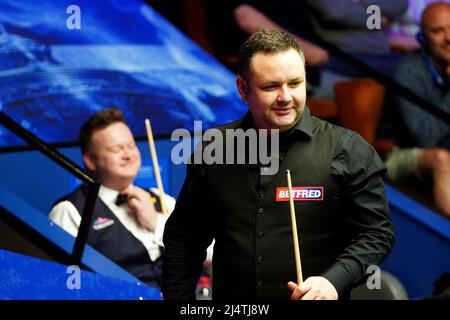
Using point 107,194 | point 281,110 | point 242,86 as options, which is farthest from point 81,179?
point 281,110

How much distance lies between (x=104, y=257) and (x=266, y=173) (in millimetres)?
1736

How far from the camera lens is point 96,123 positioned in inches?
170

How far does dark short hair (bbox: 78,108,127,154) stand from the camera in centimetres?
430

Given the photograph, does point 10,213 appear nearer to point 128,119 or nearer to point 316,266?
point 128,119

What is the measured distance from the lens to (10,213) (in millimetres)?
4090

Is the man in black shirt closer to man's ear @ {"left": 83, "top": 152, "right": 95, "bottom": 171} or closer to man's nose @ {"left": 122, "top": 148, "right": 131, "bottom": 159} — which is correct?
man's nose @ {"left": 122, "top": 148, "right": 131, "bottom": 159}

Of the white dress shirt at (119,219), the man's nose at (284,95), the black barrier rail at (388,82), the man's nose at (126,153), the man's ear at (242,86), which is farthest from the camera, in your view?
the black barrier rail at (388,82)

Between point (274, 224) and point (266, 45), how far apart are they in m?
0.42

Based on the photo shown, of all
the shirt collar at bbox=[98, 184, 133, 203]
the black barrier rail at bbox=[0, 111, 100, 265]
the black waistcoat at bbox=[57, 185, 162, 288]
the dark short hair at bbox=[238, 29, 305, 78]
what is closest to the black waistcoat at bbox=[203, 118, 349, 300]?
the dark short hair at bbox=[238, 29, 305, 78]

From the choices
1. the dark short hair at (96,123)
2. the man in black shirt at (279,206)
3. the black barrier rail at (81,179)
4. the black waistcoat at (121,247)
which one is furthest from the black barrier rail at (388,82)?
the man in black shirt at (279,206)

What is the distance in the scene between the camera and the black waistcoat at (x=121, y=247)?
165 inches

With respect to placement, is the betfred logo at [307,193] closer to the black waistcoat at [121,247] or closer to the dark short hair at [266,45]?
the dark short hair at [266,45]
